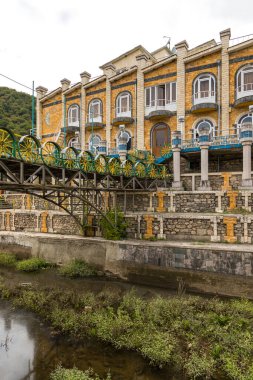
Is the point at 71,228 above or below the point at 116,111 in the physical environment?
below

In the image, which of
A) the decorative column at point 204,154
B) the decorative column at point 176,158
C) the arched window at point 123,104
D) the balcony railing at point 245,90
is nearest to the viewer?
the decorative column at point 204,154

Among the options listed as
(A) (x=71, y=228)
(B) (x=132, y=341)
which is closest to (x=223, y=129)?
(A) (x=71, y=228)

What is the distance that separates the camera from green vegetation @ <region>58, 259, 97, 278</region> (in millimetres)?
14016

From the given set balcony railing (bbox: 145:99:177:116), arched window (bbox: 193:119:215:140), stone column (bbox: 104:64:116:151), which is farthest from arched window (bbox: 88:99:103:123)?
arched window (bbox: 193:119:215:140)

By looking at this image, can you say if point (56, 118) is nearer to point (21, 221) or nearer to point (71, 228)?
point (21, 221)

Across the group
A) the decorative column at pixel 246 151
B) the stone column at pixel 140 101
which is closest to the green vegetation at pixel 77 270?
the decorative column at pixel 246 151

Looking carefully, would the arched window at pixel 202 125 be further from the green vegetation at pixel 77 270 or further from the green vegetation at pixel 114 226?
the green vegetation at pixel 77 270

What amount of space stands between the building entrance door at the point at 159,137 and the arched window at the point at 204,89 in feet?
11.5

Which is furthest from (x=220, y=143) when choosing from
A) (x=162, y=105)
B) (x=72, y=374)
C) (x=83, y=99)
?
(x=72, y=374)

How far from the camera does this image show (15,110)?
165 ft

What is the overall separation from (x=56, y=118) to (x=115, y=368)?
2742 cm

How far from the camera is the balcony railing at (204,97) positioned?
2077 centimetres

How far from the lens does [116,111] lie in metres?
25.4

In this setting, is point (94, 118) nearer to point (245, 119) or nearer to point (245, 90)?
point (245, 90)
